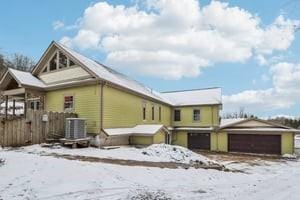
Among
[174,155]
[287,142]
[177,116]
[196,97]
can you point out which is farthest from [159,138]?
[196,97]

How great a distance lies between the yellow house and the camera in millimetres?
19688

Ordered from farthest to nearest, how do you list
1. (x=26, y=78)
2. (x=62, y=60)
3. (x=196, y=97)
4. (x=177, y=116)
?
(x=196, y=97) < (x=177, y=116) < (x=62, y=60) < (x=26, y=78)

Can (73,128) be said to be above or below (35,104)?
below

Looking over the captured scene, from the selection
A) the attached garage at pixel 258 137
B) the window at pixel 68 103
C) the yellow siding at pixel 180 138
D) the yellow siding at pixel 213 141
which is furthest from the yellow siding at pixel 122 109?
the attached garage at pixel 258 137

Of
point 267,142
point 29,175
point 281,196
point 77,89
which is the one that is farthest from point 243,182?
point 267,142

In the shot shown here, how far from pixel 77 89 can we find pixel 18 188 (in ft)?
42.8

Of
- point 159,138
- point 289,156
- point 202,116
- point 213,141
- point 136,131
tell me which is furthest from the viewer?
point 202,116

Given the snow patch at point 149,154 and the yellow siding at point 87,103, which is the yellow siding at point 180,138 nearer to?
the yellow siding at point 87,103

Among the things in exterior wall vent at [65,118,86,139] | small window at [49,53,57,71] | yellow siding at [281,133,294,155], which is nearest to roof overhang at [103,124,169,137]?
exterior wall vent at [65,118,86,139]

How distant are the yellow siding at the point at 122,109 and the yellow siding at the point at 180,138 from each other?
605 cm

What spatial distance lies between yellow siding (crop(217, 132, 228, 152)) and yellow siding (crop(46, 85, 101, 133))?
1513cm

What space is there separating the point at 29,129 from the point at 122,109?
670cm

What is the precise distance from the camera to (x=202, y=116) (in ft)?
105

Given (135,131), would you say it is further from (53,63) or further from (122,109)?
(53,63)
